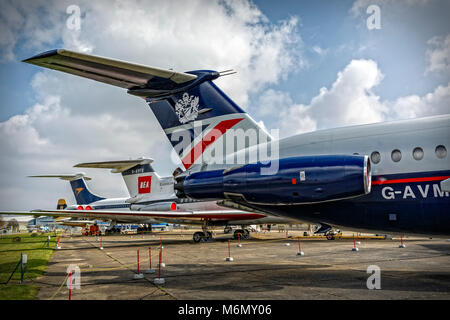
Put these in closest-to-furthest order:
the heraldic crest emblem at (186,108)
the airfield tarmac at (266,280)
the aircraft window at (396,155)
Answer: the airfield tarmac at (266,280), the aircraft window at (396,155), the heraldic crest emblem at (186,108)

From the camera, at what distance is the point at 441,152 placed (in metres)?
6.48

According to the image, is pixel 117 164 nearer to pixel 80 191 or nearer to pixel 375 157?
pixel 80 191

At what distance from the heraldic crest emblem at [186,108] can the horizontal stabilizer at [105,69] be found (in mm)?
533

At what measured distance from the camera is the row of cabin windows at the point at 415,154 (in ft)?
21.2

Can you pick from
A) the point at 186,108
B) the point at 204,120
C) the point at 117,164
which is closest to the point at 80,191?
the point at 117,164

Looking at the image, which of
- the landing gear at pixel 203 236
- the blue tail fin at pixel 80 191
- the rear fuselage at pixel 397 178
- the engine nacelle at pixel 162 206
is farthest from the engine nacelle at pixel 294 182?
the blue tail fin at pixel 80 191

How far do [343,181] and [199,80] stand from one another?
499cm

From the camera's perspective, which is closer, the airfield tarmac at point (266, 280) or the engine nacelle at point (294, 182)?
the airfield tarmac at point (266, 280)

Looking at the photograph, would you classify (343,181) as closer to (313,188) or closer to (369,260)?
(313,188)

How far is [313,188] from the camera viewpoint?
6715mm

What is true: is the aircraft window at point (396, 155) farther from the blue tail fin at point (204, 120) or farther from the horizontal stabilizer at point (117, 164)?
the horizontal stabilizer at point (117, 164)

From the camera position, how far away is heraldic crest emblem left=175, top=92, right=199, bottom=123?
9469 millimetres

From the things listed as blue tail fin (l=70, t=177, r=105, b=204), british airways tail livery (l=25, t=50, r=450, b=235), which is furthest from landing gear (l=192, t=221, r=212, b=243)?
blue tail fin (l=70, t=177, r=105, b=204)
